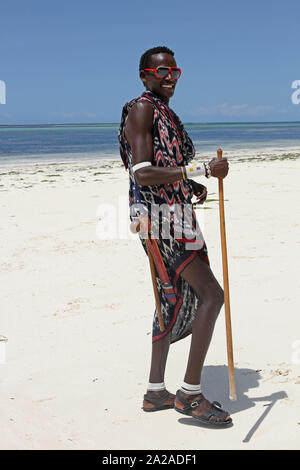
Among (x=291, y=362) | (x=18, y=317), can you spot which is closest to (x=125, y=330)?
(x=18, y=317)

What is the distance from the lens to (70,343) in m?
4.52

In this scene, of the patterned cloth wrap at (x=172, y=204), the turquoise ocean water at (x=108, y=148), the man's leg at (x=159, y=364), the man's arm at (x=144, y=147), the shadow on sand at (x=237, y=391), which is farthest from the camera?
the turquoise ocean water at (x=108, y=148)

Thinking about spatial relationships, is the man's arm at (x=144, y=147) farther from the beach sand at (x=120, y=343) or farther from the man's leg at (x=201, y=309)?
the beach sand at (x=120, y=343)

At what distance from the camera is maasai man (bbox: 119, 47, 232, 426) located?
314 cm

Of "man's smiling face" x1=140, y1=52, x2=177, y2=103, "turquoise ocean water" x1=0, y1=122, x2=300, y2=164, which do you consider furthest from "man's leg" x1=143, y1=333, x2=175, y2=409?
"turquoise ocean water" x1=0, y1=122, x2=300, y2=164

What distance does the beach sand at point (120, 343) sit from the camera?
3232mm

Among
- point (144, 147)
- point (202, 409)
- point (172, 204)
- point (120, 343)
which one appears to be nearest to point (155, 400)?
point (202, 409)

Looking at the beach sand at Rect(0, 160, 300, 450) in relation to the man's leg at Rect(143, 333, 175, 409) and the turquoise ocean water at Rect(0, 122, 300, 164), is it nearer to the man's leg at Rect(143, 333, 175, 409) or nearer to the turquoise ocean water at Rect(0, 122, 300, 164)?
the man's leg at Rect(143, 333, 175, 409)

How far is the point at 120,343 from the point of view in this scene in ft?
14.8

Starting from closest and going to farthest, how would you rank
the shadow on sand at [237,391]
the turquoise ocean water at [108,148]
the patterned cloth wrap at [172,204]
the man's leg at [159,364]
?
the patterned cloth wrap at [172,204] → the shadow on sand at [237,391] → the man's leg at [159,364] → the turquoise ocean water at [108,148]

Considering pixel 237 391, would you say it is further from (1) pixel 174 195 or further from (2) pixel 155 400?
(1) pixel 174 195

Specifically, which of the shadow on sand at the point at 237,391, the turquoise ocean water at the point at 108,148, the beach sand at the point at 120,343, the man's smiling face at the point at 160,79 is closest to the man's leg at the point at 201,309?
the shadow on sand at the point at 237,391

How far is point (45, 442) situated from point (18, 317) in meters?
2.15
